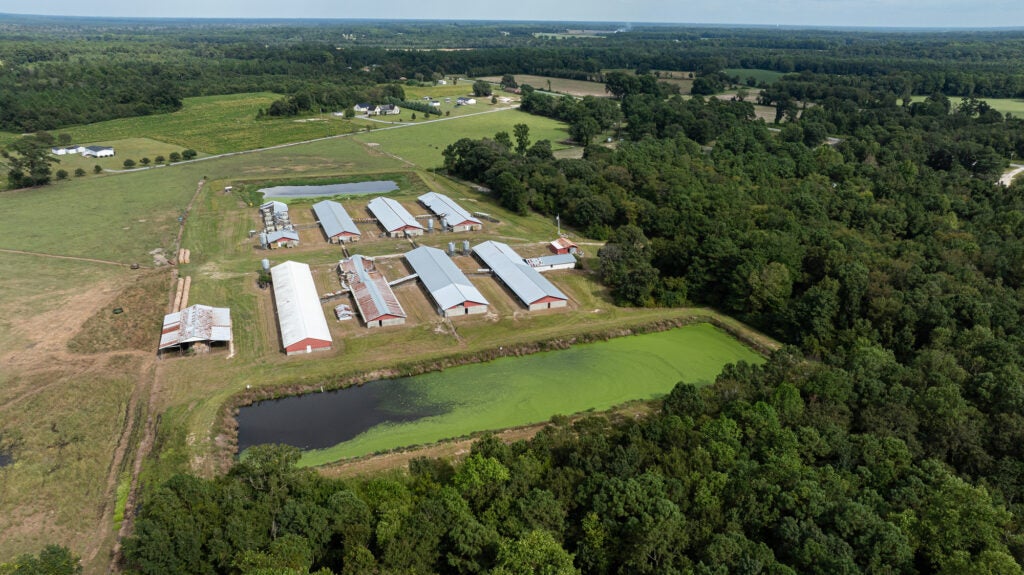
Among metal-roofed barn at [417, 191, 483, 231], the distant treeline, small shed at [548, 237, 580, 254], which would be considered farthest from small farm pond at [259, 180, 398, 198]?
the distant treeline

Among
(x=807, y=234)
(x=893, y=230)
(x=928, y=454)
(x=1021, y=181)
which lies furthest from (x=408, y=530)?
(x=1021, y=181)

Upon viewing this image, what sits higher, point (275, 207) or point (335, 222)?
point (275, 207)

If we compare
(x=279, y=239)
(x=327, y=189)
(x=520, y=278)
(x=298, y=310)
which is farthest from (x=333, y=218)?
(x=520, y=278)

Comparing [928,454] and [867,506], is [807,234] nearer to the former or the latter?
[928,454]

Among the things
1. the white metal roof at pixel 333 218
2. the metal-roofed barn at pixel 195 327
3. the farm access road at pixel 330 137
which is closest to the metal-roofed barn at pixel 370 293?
the white metal roof at pixel 333 218

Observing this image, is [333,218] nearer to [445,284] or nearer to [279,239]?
[279,239]

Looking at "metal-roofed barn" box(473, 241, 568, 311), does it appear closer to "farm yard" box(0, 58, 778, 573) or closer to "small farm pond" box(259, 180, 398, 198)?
"farm yard" box(0, 58, 778, 573)

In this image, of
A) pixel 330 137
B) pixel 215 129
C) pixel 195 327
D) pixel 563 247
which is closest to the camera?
pixel 195 327
